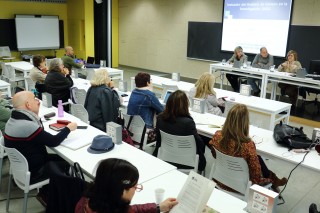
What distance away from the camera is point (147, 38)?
11.6m

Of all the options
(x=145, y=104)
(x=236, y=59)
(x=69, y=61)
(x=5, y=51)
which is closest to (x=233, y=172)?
(x=145, y=104)

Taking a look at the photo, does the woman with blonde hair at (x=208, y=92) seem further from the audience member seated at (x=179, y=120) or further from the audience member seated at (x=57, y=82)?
the audience member seated at (x=57, y=82)

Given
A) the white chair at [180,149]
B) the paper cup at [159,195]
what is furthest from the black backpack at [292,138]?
the paper cup at [159,195]

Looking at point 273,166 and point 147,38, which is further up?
point 147,38

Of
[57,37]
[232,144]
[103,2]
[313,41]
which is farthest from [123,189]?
[57,37]

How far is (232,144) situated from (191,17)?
802 cm

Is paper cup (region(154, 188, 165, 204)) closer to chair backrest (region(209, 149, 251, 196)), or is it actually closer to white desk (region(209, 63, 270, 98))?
chair backrest (region(209, 149, 251, 196))

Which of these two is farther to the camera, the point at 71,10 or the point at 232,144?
the point at 71,10

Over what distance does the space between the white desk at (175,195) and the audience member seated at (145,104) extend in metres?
1.52

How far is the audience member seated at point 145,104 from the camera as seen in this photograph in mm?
3801

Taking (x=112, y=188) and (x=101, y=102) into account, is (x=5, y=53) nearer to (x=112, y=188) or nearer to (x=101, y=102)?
(x=101, y=102)

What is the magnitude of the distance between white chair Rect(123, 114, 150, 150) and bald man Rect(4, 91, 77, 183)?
37.3 inches

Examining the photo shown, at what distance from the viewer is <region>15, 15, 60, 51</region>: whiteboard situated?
428 inches

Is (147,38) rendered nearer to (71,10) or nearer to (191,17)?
(191,17)
